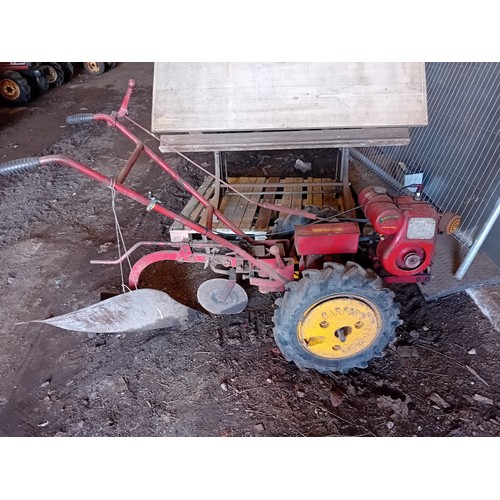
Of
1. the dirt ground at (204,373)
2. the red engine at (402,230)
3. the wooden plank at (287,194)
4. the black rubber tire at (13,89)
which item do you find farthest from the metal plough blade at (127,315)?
the black rubber tire at (13,89)

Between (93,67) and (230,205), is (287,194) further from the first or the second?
(93,67)

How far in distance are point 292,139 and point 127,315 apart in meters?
1.95

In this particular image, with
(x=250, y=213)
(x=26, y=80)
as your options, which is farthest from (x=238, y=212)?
(x=26, y=80)

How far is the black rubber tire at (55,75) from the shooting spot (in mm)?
8913

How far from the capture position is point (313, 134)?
350 centimetres

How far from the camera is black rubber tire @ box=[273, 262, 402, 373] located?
2.40 m

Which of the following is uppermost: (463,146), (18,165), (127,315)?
(18,165)

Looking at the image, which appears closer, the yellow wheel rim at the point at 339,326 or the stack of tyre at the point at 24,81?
the yellow wheel rim at the point at 339,326

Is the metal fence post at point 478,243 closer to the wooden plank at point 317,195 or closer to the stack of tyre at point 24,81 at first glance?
the wooden plank at point 317,195

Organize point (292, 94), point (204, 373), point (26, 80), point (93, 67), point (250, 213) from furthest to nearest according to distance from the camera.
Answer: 1. point (93, 67)
2. point (26, 80)
3. point (250, 213)
4. point (292, 94)
5. point (204, 373)

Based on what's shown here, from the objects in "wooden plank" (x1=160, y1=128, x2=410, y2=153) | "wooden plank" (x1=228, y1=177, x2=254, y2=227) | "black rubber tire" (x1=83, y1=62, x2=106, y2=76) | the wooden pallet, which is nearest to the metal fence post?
"wooden plank" (x1=160, y1=128, x2=410, y2=153)

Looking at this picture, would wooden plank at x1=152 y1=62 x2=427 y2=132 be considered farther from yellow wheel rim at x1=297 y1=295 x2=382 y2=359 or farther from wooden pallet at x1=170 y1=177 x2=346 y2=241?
yellow wheel rim at x1=297 y1=295 x2=382 y2=359

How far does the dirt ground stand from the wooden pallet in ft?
1.68

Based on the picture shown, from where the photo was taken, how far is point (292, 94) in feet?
11.0
